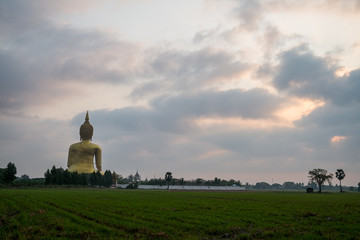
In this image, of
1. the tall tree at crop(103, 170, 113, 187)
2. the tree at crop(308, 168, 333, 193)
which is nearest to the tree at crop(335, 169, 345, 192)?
the tree at crop(308, 168, 333, 193)

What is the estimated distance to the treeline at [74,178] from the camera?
358 feet

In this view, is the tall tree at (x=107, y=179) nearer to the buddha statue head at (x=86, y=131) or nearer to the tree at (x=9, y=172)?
the buddha statue head at (x=86, y=131)

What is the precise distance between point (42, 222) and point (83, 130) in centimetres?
13362

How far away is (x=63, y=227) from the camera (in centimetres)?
1719

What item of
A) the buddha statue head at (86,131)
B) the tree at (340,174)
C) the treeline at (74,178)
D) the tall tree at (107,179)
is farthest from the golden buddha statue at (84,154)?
the tree at (340,174)

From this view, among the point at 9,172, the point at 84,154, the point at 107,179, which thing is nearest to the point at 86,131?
the point at 84,154

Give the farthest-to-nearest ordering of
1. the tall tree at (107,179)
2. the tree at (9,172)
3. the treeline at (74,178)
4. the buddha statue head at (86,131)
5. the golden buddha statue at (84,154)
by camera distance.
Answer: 1. the buddha statue head at (86,131)
2. the golden buddha statue at (84,154)
3. the tall tree at (107,179)
4. the treeline at (74,178)
5. the tree at (9,172)

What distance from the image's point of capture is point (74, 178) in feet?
380

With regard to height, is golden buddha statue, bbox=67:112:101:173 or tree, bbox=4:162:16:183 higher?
golden buddha statue, bbox=67:112:101:173

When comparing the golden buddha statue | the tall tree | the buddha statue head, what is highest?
the buddha statue head

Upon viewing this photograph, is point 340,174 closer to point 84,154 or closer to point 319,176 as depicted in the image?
point 319,176

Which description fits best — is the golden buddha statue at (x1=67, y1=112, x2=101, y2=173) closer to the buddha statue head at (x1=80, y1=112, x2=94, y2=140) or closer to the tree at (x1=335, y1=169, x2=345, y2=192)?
the buddha statue head at (x1=80, y1=112, x2=94, y2=140)

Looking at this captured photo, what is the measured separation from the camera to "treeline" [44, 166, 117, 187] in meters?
109

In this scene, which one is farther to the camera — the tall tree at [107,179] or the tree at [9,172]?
the tall tree at [107,179]
